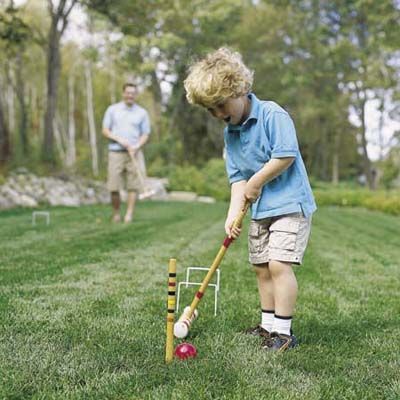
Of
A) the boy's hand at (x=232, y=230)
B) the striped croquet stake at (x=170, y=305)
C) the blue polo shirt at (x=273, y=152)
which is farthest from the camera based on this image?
the boy's hand at (x=232, y=230)

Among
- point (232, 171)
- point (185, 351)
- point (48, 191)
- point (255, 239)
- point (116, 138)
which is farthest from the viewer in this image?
point (48, 191)

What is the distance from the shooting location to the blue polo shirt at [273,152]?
9.17 ft

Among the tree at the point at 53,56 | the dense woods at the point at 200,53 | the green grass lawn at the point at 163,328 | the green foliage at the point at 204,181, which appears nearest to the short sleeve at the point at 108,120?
the green grass lawn at the point at 163,328

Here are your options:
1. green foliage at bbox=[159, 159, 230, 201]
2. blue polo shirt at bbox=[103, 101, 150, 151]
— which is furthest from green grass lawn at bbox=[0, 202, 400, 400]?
green foliage at bbox=[159, 159, 230, 201]

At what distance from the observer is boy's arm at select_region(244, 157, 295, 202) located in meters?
2.78

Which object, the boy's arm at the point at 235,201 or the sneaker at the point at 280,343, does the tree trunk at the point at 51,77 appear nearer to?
the boy's arm at the point at 235,201

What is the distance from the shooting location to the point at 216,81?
268 centimetres

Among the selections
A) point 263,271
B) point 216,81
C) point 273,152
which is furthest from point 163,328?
point 216,81

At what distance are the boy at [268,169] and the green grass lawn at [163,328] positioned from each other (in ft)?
1.03

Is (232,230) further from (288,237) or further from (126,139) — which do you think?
(126,139)

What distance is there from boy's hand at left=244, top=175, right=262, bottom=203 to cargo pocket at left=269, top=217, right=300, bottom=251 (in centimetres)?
17

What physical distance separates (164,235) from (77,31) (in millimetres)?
20770

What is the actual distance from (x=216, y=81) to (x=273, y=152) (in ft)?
1.39

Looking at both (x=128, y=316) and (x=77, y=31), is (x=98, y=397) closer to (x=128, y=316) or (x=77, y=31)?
(x=128, y=316)
